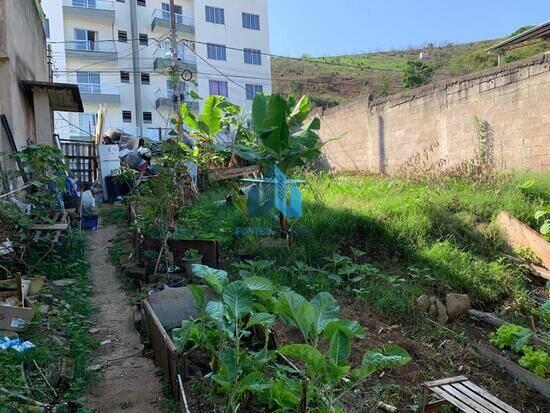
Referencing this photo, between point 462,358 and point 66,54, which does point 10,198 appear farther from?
point 66,54

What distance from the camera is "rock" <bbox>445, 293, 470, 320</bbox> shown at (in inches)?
173

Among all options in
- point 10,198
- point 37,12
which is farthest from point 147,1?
point 10,198

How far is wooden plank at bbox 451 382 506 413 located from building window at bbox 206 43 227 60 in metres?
28.6

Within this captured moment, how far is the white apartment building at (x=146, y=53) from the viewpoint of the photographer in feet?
84.1

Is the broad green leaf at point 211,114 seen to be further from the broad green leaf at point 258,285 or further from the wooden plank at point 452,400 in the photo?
the wooden plank at point 452,400

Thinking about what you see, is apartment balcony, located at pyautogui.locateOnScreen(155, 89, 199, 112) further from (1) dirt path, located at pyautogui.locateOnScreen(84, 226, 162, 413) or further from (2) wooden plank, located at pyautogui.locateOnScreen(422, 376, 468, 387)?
(2) wooden plank, located at pyautogui.locateOnScreen(422, 376, 468, 387)

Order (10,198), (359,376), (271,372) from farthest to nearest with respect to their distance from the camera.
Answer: (10,198) < (271,372) < (359,376)

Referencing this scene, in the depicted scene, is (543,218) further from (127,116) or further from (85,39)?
(85,39)

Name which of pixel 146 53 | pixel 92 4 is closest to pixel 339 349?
pixel 146 53

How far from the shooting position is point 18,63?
7.18 metres

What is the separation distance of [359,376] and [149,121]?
28092 millimetres

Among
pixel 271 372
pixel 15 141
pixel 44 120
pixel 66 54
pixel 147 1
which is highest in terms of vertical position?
pixel 147 1

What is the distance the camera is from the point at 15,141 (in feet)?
21.8

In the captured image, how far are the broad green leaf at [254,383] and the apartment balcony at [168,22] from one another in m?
29.1
